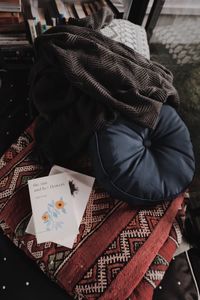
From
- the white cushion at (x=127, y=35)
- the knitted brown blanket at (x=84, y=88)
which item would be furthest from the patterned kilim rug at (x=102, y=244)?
the white cushion at (x=127, y=35)

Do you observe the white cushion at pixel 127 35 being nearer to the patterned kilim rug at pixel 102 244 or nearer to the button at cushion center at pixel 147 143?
the button at cushion center at pixel 147 143

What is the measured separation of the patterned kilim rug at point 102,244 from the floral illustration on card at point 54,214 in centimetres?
6

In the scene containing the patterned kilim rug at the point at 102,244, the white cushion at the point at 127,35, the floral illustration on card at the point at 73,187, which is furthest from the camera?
the white cushion at the point at 127,35

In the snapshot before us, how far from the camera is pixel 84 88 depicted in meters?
0.81

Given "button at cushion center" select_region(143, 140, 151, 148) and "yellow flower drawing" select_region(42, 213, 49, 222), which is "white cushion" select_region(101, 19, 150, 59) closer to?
"button at cushion center" select_region(143, 140, 151, 148)

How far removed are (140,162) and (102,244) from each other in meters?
0.29

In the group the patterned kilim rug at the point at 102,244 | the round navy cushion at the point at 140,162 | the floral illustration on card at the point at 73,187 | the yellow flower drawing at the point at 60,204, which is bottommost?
the patterned kilim rug at the point at 102,244

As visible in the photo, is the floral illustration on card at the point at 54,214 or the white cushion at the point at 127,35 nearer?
the floral illustration on card at the point at 54,214

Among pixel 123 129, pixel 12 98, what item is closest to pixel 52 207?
pixel 123 129

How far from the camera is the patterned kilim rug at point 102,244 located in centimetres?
73

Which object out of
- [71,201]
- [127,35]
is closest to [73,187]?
[71,201]

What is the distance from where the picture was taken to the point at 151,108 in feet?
2.76

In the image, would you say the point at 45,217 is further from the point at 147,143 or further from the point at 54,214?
the point at 147,143

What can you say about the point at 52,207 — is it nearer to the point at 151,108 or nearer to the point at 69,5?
the point at 151,108
